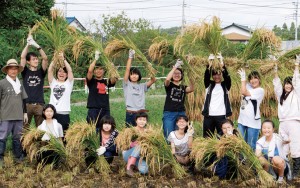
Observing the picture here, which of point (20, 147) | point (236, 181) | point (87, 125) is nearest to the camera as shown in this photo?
point (236, 181)

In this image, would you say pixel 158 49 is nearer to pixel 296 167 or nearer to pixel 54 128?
pixel 54 128

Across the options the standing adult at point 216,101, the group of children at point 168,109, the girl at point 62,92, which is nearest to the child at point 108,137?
the group of children at point 168,109

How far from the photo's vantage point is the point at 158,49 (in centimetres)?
581

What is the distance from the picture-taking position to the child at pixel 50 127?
545 centimetres

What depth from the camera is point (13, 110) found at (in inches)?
223

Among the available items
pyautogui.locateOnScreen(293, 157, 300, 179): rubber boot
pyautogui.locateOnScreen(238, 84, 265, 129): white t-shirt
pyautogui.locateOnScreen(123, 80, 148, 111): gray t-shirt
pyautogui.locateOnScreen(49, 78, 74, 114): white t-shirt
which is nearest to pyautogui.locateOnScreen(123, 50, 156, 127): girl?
pyautogui.locateOnScreen(123, 80, 148, 111): gray t-shirt

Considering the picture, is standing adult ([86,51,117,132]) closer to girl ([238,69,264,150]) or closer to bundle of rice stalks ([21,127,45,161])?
bundle of rice stalks ([21,127,45,161])

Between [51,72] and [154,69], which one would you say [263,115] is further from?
[51,72]

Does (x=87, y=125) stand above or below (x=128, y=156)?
above

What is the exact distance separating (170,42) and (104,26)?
22.4 m

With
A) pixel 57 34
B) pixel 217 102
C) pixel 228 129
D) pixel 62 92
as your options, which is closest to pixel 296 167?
pixel 228 129

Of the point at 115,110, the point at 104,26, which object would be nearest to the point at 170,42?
the point at 115,110

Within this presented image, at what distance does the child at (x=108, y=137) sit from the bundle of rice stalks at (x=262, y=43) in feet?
6.39

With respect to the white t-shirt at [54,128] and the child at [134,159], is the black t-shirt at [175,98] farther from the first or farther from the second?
the white t-shirt at [54,128]
